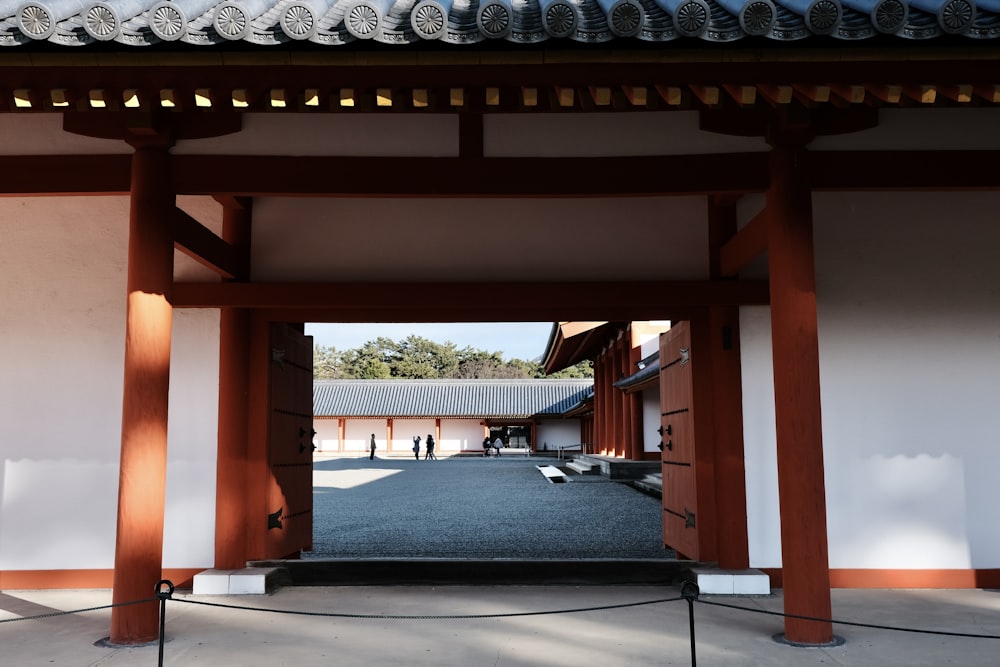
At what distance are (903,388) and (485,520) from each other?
7054 millimetres

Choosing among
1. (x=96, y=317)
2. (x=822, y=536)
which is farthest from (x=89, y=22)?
(x=822, y=536)

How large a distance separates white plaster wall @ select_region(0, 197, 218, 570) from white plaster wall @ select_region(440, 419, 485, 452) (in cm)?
3415

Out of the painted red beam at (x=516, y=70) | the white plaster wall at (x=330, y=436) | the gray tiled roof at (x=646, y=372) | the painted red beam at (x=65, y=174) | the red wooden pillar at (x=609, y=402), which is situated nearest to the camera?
the painted red beam at (x=516, y=70)

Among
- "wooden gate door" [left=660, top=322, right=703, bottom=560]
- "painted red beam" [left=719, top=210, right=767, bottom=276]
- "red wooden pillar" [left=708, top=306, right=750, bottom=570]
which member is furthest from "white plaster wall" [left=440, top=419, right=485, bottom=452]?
"painted red beam" [left=719, top=210, right=767, bottom=276]

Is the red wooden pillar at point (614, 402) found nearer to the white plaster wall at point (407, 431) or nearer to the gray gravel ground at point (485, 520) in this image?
the gray gravel ground at point (485, 520)

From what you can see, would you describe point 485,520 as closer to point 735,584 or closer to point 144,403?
point 735,584

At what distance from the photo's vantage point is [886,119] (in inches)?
227

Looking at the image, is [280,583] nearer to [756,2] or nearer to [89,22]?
[89,22]

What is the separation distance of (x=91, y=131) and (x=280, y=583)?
3584 millimetres

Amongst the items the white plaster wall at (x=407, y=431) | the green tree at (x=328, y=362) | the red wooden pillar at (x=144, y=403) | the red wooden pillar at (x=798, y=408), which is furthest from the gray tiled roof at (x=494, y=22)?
the green tree at (x=328, y=362)

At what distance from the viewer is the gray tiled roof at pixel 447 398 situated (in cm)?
4047

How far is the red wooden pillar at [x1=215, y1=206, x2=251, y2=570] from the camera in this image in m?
6.63

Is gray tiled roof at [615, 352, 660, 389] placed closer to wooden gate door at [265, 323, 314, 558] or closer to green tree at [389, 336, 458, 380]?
wooden gate door at [265, 323, 314, 558]

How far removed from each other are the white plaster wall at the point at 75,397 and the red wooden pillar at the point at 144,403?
1.81 metres
